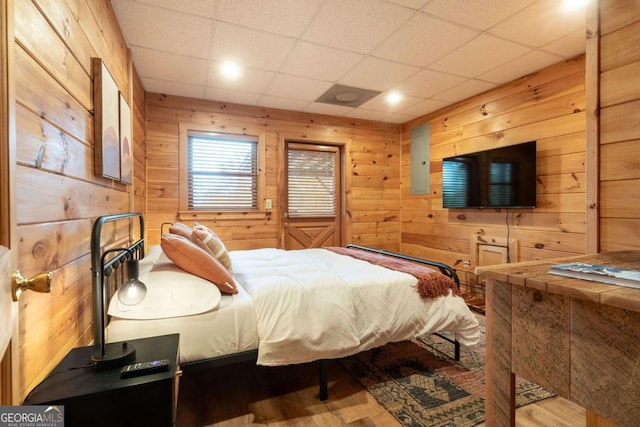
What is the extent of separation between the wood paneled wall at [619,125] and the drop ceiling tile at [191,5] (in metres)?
2.26

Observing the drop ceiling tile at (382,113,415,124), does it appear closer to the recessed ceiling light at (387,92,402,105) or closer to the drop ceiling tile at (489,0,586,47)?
the recessed ceiling light at (387,92,402,105)

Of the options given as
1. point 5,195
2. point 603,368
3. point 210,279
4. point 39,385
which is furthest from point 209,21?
point 603,368

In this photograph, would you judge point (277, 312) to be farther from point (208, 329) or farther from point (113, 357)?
point (113, 357)

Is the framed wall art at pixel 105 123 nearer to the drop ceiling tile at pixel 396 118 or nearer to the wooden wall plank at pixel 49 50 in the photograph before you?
the wooden wall plank at pixel 49 50

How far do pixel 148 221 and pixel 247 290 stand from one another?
97.3 inches

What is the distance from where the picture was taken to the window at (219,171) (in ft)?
12.7

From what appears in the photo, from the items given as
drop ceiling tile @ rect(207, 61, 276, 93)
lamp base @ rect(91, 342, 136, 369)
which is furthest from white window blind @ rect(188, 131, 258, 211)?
lamp base @ rect(91, 342, 136, 369)

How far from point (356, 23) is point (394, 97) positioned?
1697 millimetres

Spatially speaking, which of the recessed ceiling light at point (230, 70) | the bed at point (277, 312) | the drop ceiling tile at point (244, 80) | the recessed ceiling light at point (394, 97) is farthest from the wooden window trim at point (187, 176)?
the recessed ceiling light at point (394, 97)

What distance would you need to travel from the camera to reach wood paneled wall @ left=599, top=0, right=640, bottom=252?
4.22 feet

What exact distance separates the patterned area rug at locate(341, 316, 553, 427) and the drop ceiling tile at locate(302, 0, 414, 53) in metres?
2.59

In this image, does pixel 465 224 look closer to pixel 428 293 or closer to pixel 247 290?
pixel 428 293

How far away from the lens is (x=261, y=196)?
13.8 ft

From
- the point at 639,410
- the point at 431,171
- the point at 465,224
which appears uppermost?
the point at 431,171
